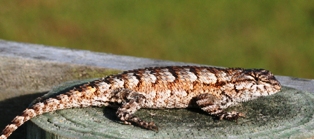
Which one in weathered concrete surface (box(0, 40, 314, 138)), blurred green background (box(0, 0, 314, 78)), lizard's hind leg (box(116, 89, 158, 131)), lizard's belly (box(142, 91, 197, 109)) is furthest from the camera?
blurred green background (box(0, 0, 314, 78))

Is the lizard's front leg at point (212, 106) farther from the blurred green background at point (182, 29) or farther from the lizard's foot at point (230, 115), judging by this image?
the blurred green background at point (182, 29)

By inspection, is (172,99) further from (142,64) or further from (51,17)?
(51,17)

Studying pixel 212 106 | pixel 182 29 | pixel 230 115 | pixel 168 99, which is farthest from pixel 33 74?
pixel 182 29

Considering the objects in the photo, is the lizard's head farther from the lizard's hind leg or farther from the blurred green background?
the blurred green background

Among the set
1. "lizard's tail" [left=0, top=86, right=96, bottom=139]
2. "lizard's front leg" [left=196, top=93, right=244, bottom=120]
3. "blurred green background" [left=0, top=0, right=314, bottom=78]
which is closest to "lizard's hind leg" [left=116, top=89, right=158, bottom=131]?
"lizard's tail" [left=0, top=86, right=96, bottom=139]

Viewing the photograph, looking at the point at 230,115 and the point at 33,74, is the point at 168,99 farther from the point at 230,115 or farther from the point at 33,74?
the point at 33,74

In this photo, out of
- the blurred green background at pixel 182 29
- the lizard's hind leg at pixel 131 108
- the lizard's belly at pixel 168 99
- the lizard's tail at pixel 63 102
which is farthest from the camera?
the blurred green background at pixel 182 29

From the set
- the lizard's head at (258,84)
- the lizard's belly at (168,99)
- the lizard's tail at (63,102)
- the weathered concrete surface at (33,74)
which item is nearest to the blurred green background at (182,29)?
the weathered concrete surface at (33,74)
